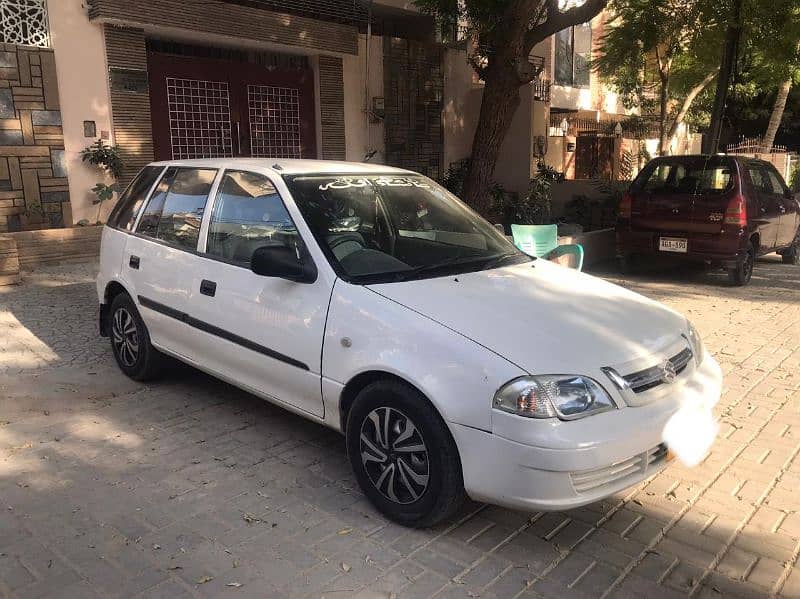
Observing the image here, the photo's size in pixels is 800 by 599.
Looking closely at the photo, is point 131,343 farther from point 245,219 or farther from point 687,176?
point 687,176

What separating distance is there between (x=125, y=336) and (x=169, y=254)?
101 cm

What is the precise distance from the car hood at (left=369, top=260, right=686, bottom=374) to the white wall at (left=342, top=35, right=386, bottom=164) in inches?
410

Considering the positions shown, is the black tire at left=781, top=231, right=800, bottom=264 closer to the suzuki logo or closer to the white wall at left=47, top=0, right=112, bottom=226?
the suzuki logo

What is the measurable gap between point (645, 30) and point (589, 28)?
1055 cm

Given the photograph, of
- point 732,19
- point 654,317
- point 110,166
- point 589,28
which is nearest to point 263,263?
point 654,317

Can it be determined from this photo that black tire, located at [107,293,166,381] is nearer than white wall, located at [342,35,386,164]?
Yes

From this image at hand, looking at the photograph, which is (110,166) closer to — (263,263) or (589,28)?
(263,263)

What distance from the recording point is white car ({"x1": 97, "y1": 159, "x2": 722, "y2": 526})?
2.98 metres

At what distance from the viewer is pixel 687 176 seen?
9.14 metres

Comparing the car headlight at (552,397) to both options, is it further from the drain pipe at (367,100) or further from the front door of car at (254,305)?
the drain pipe at (367,100)

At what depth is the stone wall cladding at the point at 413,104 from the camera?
47.5 feet

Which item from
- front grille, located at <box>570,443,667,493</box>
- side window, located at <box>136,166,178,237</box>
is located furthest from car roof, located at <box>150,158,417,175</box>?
front grille, located at <box>570,443,667,493</box>

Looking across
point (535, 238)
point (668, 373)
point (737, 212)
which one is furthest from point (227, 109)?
point (668, 373)

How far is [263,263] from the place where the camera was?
370cm
